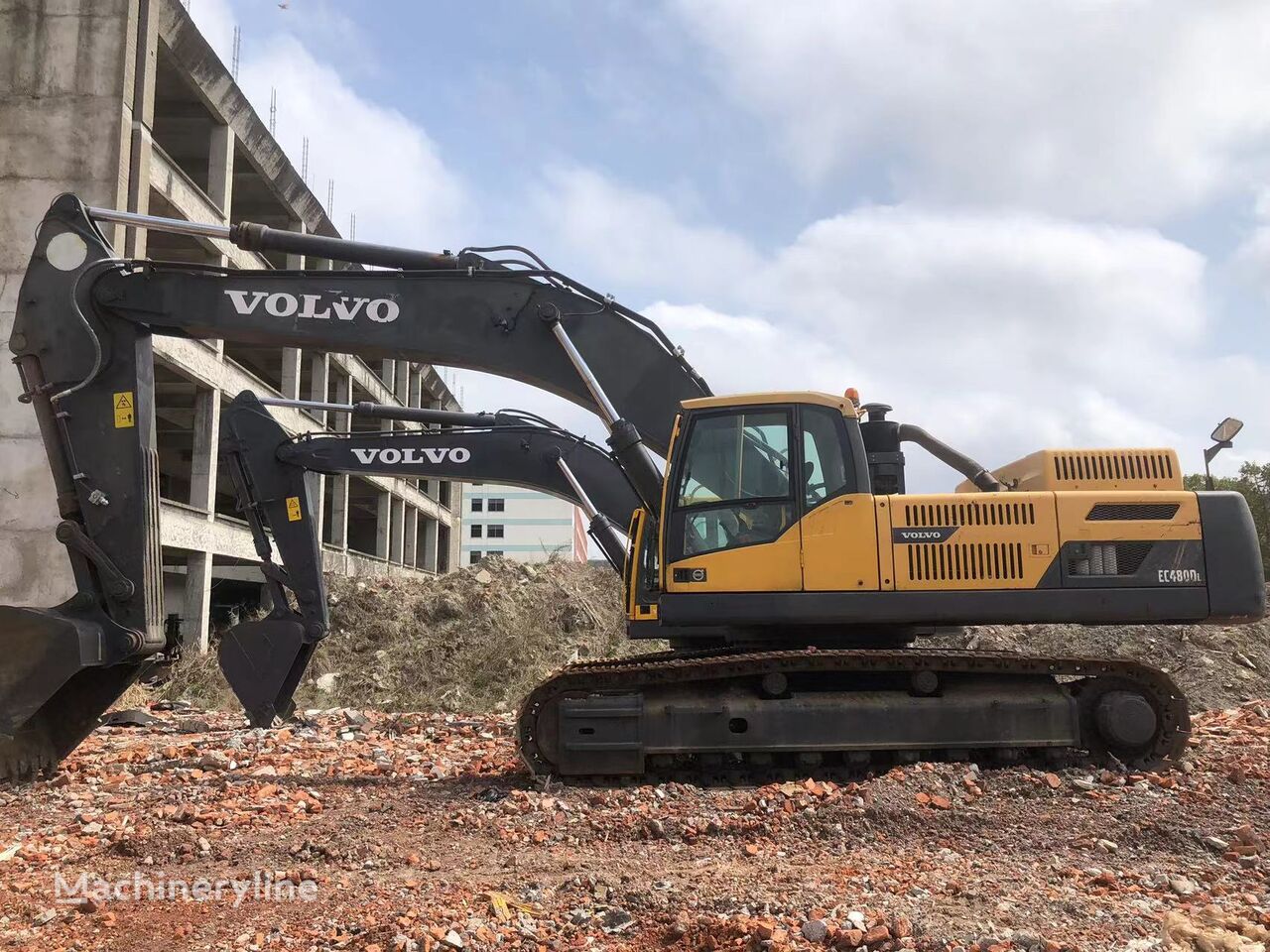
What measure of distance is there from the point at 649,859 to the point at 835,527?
2.68m

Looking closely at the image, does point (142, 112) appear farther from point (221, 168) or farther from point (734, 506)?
point (734, 506)

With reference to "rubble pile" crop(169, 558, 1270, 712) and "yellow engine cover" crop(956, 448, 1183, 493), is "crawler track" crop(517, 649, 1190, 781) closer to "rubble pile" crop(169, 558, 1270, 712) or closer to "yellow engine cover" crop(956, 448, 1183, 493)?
"yellow engine cover" crop(956, 448, 1183, 493)

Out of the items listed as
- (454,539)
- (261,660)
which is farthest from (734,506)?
(454,539)

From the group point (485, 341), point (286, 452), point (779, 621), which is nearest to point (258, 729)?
point (286, 452)

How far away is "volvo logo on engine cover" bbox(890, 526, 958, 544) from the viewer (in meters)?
7.06

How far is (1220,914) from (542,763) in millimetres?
4346

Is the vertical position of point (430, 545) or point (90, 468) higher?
point (430, 545)

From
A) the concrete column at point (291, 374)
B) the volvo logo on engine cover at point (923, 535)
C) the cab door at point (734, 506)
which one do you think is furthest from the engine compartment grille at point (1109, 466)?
the concrete column at point (291, 374)

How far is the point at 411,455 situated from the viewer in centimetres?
1094

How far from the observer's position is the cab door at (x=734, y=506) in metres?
7.09

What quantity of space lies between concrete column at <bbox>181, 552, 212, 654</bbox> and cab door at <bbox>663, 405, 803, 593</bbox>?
1642 centimetres

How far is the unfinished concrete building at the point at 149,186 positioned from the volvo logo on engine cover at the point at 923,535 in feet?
41.1

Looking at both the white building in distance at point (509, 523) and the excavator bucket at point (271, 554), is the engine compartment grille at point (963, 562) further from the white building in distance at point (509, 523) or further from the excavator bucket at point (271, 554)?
the white building in distance at point (509, 523)

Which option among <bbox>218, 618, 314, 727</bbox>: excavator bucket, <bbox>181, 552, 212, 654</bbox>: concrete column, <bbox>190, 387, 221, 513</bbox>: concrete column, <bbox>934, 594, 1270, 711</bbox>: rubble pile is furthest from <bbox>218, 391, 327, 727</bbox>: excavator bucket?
<bbox>190, 387, 221, 513</bbox>: concrete column
